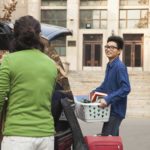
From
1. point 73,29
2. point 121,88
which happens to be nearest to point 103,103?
point 121,88

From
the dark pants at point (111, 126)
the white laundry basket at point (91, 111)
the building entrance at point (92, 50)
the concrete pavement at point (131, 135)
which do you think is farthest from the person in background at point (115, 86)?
the building entrance at point (92, 50)

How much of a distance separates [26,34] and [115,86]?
238 cm

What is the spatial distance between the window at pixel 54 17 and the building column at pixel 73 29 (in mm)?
547

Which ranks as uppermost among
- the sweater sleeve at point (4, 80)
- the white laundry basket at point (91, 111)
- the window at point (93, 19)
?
the window at point (93, 19)

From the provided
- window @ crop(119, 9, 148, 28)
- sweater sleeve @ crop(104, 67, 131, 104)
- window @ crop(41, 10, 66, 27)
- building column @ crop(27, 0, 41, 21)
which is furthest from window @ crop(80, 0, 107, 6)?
sweater sleeve @ crop(104, 67, 131, 104)

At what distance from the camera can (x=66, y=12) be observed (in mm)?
47000

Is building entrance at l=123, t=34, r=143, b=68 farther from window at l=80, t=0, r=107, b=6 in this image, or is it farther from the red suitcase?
the red suitcase

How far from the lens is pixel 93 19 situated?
4647 cm

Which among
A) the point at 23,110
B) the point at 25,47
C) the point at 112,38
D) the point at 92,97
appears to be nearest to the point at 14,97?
the point at 23,110

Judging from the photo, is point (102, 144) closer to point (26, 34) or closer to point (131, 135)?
point (26, 34)

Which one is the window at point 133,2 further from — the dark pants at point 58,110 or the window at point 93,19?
the dark pants at point 58,110

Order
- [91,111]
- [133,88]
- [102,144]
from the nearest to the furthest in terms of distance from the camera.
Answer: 1. [102,144]
2. [91,111]
3. [133,88]

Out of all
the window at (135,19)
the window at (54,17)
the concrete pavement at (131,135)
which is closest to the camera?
the concrete pavement at (131,135)

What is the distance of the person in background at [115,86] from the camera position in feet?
18.9
